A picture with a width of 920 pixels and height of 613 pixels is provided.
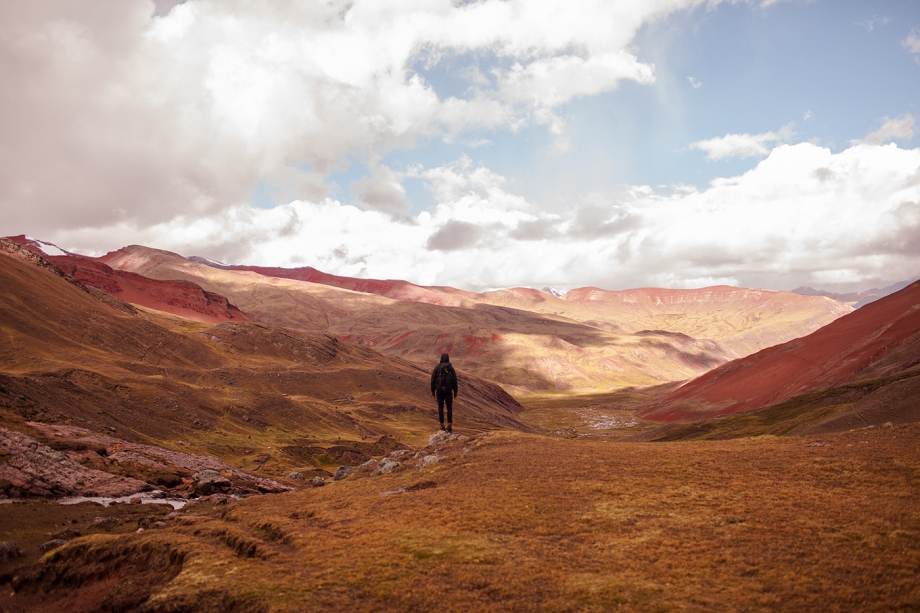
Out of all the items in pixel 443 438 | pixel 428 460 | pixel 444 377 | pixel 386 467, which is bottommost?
pixel 386 467

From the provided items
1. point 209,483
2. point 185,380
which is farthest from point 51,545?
point 185,380

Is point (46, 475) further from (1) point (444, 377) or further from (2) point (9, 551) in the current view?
(1) point (444, 377)

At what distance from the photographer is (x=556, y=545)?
14.3 m

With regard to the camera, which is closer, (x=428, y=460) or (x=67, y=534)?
(x=67, y=534)

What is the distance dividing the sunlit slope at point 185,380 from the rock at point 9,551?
64.4 feet

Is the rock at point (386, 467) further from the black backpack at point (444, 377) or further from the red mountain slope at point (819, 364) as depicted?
the red mountain slope at point (819, 364)

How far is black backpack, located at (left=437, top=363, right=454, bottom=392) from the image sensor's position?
30.6 m

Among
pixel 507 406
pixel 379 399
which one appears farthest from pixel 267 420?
pixel 507 406

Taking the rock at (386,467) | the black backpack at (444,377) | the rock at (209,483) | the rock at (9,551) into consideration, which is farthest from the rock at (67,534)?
the black backpack at (444,377)

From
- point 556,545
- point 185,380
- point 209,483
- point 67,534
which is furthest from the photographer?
point 185,380

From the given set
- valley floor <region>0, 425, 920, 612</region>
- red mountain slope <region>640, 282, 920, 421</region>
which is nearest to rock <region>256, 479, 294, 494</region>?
valley floor <region>0, 425, 920, 612</region>

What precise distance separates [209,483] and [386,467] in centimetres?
1086

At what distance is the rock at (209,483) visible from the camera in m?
31.0

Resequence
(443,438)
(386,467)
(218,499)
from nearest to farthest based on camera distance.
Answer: (386,467) → (218,499) → (443,438)
